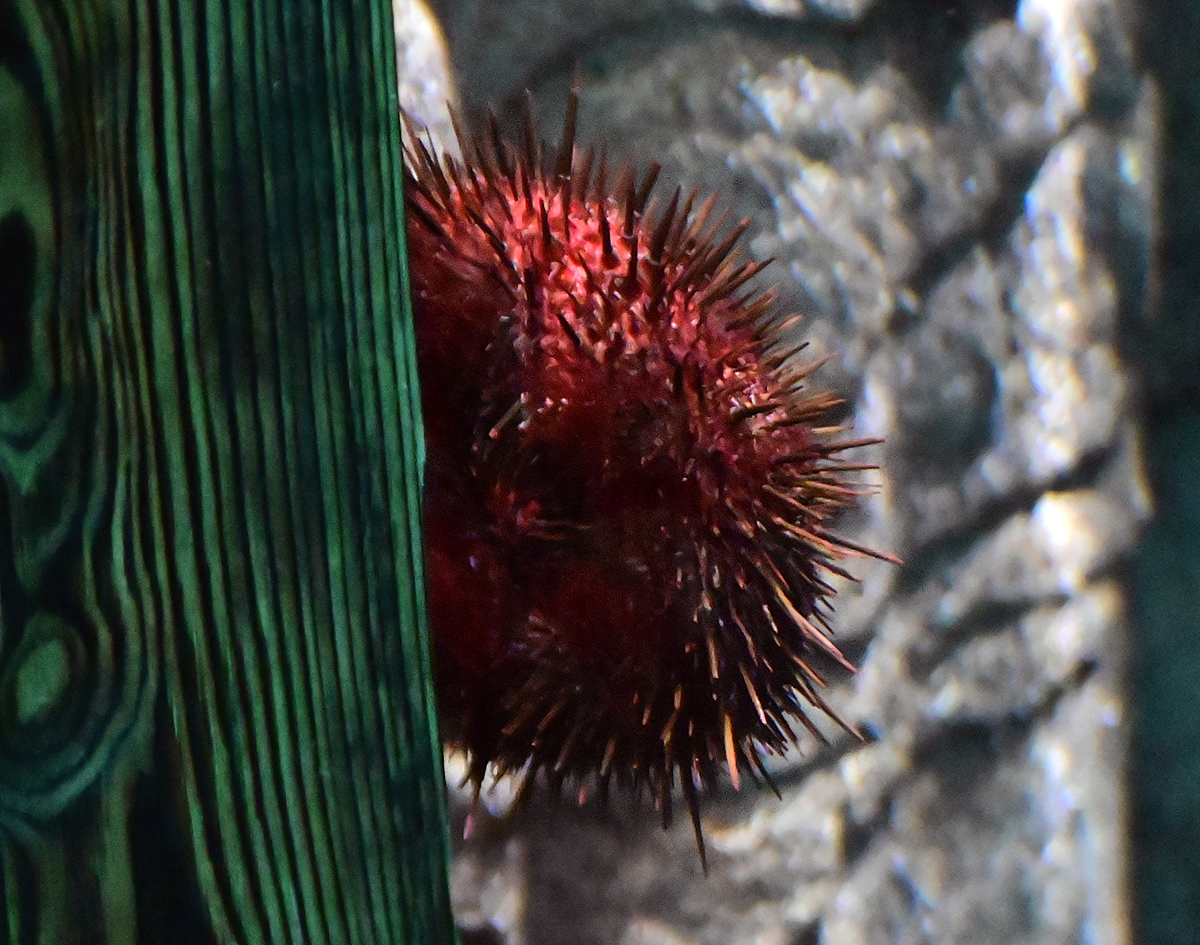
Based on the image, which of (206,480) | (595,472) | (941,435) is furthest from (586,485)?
(941,435)

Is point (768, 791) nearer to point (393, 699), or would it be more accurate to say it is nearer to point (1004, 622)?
point (1004, 622)

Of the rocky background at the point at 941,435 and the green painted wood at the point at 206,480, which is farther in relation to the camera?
the rocky background at the point at 941,435

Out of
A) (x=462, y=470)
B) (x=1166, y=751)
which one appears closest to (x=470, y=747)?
(x=462, y=470)

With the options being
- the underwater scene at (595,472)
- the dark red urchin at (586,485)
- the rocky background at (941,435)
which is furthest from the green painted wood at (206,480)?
the rocky background at (941,435)

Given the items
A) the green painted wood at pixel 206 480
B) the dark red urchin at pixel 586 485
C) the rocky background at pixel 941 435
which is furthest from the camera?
the rocky background at pixel 941 435

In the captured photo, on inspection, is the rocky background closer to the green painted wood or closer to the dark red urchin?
the dark red urchin

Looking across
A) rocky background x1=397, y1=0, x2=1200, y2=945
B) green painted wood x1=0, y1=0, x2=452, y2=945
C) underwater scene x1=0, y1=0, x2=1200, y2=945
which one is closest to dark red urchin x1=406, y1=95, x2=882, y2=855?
underwater scene x1=0, y1=0, x2=1200, y2=945

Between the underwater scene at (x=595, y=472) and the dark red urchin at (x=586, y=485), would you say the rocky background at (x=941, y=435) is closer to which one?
the underwater scene at (x=595, y=472)
